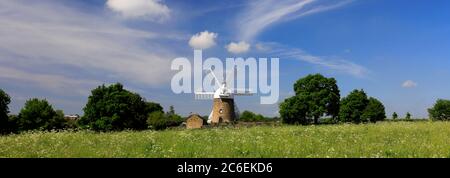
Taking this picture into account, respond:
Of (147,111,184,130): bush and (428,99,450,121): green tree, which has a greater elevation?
(428,99,450,121): green tree

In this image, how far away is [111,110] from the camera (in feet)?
254

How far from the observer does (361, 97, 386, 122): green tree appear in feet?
293

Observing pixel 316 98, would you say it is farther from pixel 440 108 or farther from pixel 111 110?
pixel 440 108

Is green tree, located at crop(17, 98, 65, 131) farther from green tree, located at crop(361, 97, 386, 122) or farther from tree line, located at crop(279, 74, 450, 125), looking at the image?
green tree, located at crop(361, 97, 386, 122)

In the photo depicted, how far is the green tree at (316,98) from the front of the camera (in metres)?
82.9

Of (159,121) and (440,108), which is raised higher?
(440,108)

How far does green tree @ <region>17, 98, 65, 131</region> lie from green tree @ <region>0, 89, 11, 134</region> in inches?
223

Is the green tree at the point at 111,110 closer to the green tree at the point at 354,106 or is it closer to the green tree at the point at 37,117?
the green tree at the point at 37,117

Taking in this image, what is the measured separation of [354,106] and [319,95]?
1041cm

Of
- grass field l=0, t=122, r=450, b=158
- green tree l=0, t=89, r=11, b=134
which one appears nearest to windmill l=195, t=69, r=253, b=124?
green tree l=0, t=89, r=11, b=134

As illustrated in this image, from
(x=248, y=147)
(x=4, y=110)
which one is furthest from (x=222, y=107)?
(x=248, y=147)

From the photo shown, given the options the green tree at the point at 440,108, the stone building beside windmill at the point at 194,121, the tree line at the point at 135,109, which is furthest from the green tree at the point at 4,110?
the green tree at the point at 440,108
